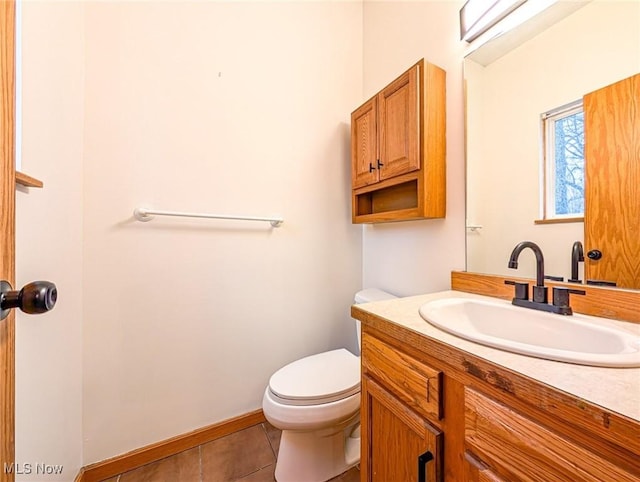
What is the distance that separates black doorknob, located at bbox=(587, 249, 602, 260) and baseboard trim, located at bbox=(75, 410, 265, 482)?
5.28ft

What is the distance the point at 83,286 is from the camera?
1.08 m

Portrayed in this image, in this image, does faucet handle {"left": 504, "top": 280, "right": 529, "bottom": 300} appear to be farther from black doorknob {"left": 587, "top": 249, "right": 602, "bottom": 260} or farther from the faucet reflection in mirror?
black doorknob {"left": 587, "top": 249, "right": 602, "bottom": 260}

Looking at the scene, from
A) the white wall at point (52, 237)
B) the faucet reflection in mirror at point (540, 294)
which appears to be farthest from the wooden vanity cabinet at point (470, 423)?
the white wall at point (52, 237)

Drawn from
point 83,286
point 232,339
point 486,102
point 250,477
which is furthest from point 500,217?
point 83,286

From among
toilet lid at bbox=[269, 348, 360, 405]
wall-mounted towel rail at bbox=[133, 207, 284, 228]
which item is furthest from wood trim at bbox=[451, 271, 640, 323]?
wall-mounted towel rail at bbox=[133, 207, 284, 228]

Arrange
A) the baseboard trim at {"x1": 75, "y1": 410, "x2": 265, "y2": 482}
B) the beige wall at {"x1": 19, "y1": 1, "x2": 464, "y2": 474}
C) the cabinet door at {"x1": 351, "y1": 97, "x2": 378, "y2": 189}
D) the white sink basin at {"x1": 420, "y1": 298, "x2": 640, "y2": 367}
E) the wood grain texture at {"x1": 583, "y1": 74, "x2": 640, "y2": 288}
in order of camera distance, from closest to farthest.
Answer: the white sink basin at {"x1": 420, "y1": 298, "x2": 640, "y2": 367}, the wood grain texture at {"x1": 583, "y1": 74, "x2": 640, "y2": 288}, the beige wall at {"x1": 19, "y1": 1, "x2": 464, "y2": 474}, the baseboard trim at {"x1": 75, "y1": 410, "x2": 265, "y2": 482}, the cabinet door at {"x1": 351, "y1": 97, "x2": 378, "y2": 189}

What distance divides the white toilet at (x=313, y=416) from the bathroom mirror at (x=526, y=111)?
754 millimetres

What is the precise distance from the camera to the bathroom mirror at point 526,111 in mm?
746

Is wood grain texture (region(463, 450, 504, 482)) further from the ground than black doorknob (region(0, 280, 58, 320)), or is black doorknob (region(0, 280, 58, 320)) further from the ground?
black doorknob (region(0, 280, 58, 320))

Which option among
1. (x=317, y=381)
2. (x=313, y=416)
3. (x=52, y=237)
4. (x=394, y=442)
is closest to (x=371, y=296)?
(x=317, y=381)

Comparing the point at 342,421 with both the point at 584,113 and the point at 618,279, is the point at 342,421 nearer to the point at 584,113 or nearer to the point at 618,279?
the point at 618,279

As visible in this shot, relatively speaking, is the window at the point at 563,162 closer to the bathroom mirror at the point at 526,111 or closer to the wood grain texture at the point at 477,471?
the bathroom mirror at the point at 526,111

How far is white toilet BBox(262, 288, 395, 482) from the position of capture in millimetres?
1008

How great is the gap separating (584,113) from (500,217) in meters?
0.38
